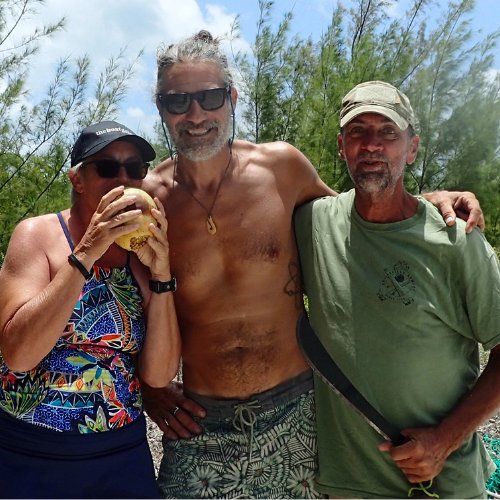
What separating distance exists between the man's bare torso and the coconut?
1.57ft

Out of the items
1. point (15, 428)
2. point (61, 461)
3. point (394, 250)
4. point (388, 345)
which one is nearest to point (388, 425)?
point (388, 345)

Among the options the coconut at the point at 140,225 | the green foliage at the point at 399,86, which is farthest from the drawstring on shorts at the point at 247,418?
the green foliage at the point at 399,86

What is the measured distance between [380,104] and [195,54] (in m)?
0.83

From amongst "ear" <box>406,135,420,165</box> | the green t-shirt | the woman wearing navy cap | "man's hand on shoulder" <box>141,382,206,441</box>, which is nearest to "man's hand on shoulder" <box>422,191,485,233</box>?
the green t-shirt

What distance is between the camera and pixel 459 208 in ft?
7.77

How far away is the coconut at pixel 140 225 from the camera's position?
7.37 feet

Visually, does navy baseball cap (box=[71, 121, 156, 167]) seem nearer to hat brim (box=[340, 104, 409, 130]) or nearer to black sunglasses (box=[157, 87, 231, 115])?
black sunglasses (box=[157, 87, 231, 115])

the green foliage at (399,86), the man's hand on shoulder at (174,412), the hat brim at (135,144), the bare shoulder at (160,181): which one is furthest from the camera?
the green foliage at (399,86)

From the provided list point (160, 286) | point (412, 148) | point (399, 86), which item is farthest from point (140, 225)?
point (399, 86)

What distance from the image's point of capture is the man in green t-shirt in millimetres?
2207

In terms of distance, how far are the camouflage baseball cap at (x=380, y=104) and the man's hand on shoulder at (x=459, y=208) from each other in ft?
0.95

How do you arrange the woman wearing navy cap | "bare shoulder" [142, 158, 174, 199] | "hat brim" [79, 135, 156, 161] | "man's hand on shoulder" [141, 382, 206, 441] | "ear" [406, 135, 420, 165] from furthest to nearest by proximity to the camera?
1. "bare shoulder" [142, 158, 174, 199]
2. "man's hand on shoulder" [141, 382, 206, 441]
3. "ear" [406, 135, 420, 165]
4. "hat brim" [79, 135, 156, 161]
5. the woman wearing navy cap

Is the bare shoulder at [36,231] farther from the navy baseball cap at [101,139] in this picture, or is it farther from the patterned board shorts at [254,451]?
the patterned board shorts at [254,451]

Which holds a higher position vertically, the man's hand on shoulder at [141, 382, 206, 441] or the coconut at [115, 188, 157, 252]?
the coconut at [115, 188, 157, 252]
